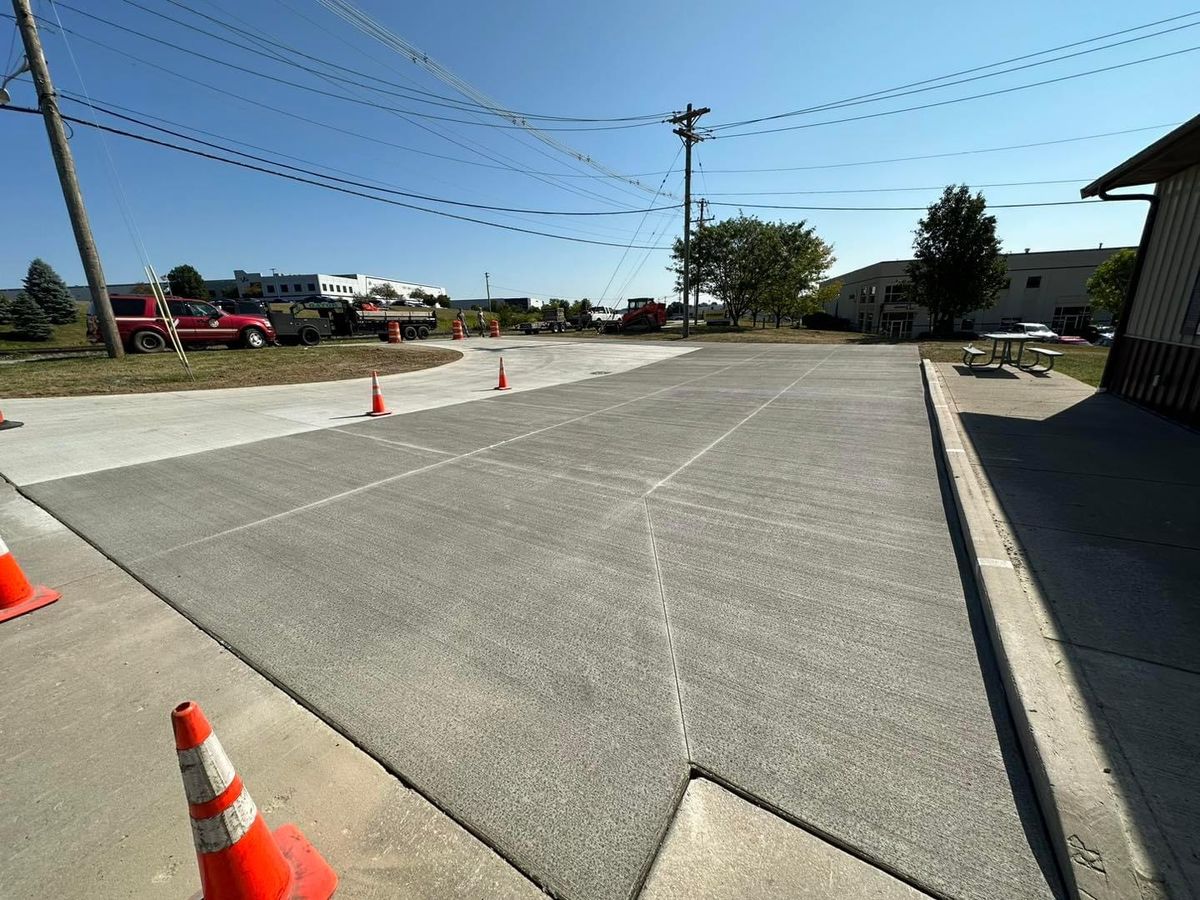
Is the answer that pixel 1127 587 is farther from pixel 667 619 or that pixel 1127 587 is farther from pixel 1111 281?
pixel 1111 281

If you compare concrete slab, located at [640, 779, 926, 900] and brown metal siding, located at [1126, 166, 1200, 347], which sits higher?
brown metal siding, located at [1126, 166, 1200, 347]

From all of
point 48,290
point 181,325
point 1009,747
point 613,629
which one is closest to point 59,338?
point 48,290

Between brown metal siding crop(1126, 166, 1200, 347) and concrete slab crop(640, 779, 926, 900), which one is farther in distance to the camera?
brown metal siding crop(1126, 166, 1200, 347)

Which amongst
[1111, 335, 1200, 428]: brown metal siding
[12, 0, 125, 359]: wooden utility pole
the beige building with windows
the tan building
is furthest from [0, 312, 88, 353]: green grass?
the beige building with windows

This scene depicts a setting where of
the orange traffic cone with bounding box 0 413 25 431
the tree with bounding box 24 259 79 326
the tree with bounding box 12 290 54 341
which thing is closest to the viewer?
the orange traffic cone with bounding box 0 413 25 431

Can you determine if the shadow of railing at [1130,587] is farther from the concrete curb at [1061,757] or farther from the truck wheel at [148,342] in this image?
the truck wheel at [148,342]

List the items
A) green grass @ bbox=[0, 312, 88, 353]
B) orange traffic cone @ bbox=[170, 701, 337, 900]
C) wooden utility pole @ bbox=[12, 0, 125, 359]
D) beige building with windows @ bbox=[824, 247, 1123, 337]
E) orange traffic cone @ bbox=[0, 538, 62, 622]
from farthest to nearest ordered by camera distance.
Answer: beige building with windows @ bbox=[824, 247, 1123, 337], green grass @ bbox=[0, 312, 88, 353], wooden utility pole @ bbox=[12, 0, 125, 359], orange traffic cone @ bbox=[0, 538, 62, 622], orange traffic cone @ bbox=[170, 701, 337, 900]

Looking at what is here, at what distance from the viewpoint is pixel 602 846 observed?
61.6 inches

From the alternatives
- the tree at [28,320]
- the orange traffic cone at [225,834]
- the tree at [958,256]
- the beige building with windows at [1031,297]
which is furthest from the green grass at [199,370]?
the beige building with windows at [1031,297]

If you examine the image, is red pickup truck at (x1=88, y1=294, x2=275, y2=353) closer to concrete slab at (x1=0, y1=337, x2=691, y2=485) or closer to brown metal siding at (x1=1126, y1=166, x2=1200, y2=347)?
concrete slab at (x1=0, y1=337, x2=691, y2=485)

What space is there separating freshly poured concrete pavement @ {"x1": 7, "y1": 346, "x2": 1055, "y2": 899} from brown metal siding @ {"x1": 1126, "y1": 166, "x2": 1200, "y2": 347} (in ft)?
17.1

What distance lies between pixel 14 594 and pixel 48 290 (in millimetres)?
44965

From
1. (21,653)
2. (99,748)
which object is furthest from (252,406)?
(99,748)

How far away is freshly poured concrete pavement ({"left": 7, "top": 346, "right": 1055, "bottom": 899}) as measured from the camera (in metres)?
1.68
